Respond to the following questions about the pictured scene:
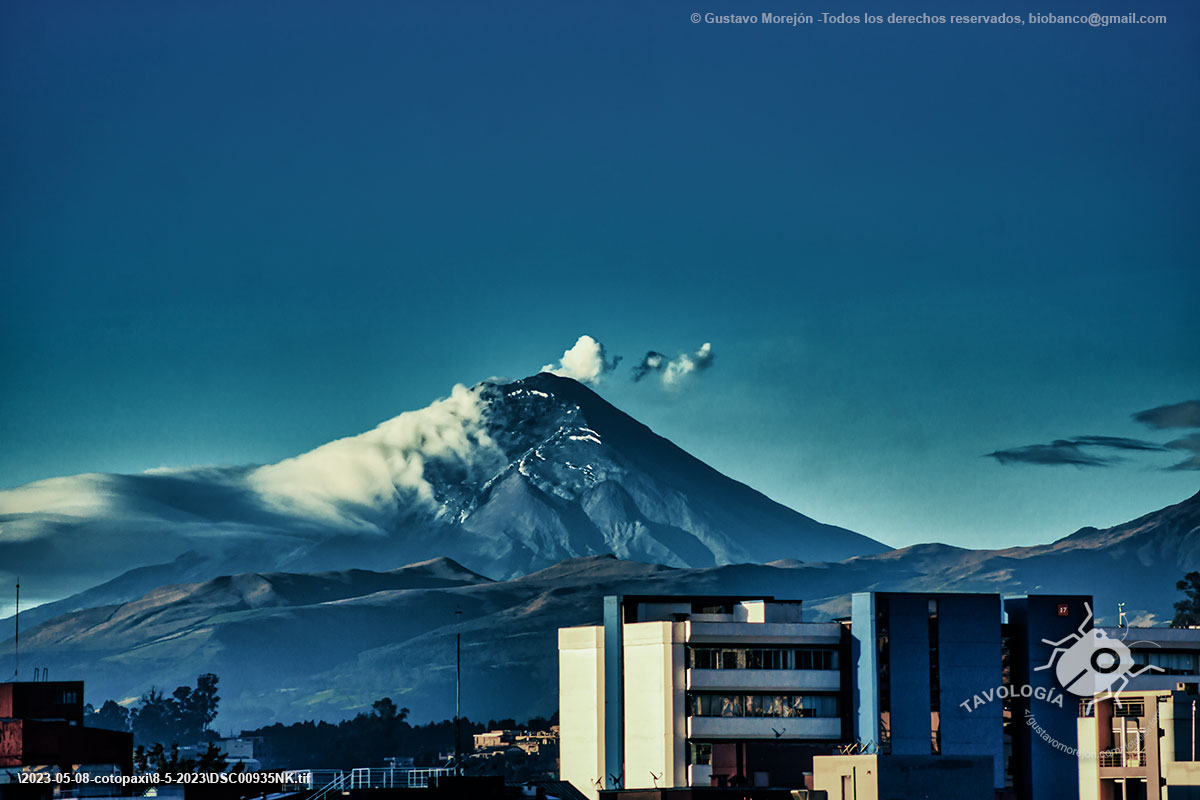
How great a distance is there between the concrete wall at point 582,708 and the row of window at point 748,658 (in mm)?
11703

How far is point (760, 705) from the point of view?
158 m

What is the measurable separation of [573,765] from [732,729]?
680 inches

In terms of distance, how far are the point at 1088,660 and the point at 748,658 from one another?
26340 millimetres

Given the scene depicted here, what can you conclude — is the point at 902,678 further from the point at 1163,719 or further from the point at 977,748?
the point at 1163,719

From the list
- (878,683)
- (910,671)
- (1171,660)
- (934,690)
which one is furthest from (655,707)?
(1171,660)

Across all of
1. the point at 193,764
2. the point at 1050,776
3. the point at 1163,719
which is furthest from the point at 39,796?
the point at 1050,776

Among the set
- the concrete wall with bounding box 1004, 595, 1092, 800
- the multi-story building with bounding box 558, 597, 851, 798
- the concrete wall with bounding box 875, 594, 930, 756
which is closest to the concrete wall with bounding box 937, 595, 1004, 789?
the concrete wall with bounding box 875, 594, 930, 756

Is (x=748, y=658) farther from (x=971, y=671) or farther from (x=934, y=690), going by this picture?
(x=971, y=671)

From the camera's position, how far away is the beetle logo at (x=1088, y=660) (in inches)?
6220

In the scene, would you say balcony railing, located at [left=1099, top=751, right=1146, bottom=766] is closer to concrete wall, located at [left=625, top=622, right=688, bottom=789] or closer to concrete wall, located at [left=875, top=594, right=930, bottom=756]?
concrete wall, located at [left=875, top=594, right=930, bottom=756]

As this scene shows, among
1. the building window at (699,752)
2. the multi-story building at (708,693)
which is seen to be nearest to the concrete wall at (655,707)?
the multi-story building at (708,693)

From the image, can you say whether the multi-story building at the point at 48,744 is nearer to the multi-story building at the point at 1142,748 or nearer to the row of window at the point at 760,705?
the multi-story building at the point at 1142,748

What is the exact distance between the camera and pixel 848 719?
158750mm

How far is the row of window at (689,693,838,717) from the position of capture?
15775 cm
